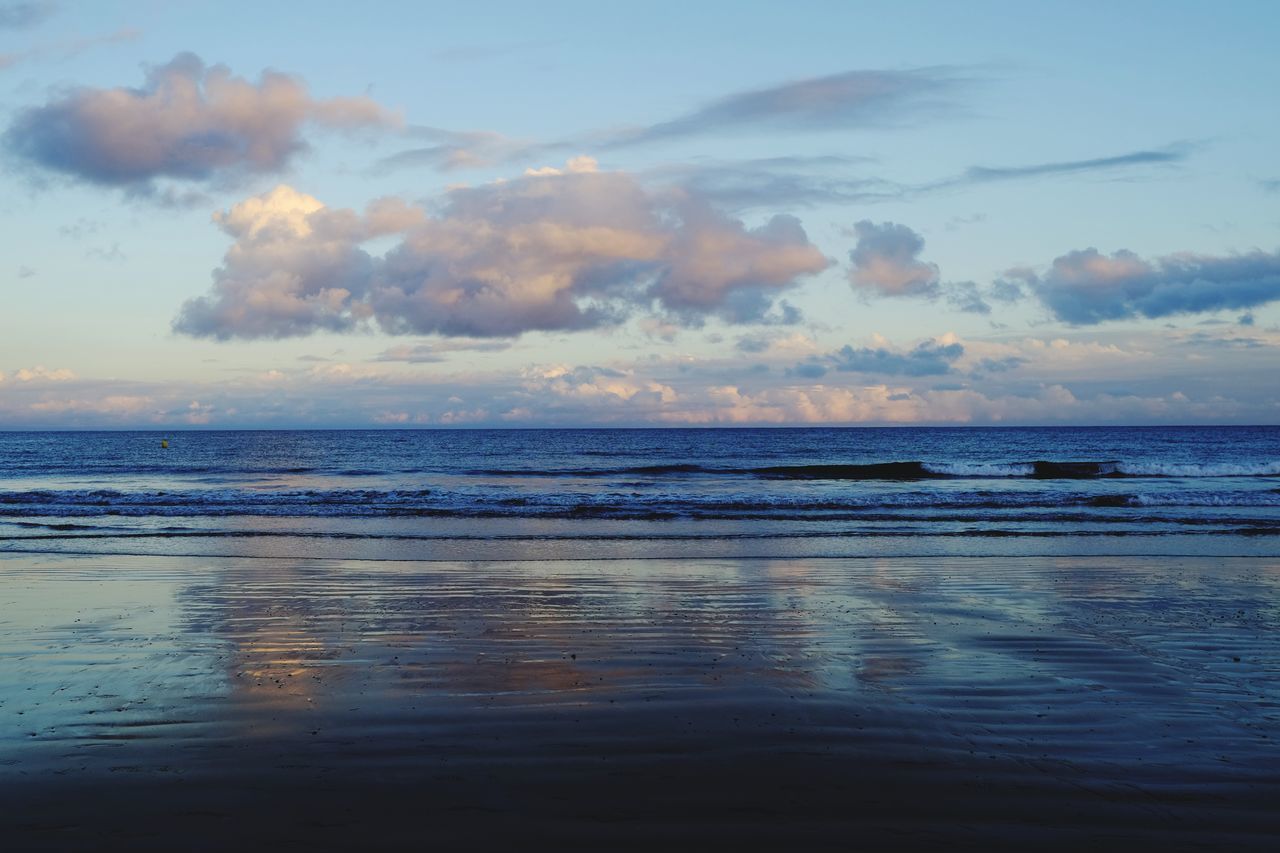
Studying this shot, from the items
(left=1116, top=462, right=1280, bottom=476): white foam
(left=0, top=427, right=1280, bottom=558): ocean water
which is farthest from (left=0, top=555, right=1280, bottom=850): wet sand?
(left=1116, top=462, right=1280, bottom=476): white foam

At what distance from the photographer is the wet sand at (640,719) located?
17.6 ft

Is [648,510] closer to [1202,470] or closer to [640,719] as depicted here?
[640,719]

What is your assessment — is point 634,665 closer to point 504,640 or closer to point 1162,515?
point 504,640

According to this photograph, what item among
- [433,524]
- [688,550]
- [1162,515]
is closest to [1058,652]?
[688,550]

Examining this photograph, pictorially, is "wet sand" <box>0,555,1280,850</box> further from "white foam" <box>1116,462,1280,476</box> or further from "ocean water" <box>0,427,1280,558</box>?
"white foam" <box>1116,462,1280,476</box>

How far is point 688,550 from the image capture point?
20.3 meters

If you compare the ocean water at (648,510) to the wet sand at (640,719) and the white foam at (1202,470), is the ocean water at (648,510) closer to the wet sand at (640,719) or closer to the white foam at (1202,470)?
the white foam at (1202,470)

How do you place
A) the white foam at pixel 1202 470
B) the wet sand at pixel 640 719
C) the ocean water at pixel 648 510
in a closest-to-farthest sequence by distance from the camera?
1. the wet sand at pixel 640 719
2. the ocean water at pixel 648 510
3. the white foam at pixel 1202 470

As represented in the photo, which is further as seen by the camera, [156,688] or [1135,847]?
[156,688]

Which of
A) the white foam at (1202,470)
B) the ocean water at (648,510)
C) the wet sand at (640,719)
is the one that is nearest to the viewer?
the wet sand at (640,719)

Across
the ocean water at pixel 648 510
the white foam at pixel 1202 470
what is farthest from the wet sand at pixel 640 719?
the white foam at pixel 1202 470

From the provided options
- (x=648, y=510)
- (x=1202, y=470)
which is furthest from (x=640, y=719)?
(x=1202, y=470)

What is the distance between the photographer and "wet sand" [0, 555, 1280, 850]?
537 cm

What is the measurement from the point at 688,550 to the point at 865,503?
51.6 feet
